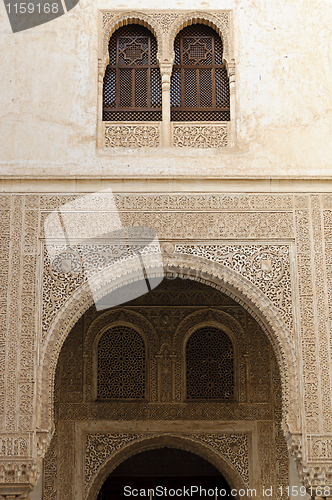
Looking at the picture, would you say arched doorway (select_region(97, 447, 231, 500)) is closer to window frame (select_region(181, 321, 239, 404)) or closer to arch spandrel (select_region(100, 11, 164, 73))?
window frame (select_region(181, 321, 239, 404))

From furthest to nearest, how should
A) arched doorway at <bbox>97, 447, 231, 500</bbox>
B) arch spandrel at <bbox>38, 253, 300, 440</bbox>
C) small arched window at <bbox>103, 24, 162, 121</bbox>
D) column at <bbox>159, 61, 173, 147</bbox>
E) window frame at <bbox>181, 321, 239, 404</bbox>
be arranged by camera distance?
arched doorway at <bbox>97, 447, 231, 500</bbox>, window frame at <bbox>181, 321, 239, 404</bbox>, small arched window at <bbox>103, 24, 162, 121</bbox>, column at <bbox>159, 61, 173, 147</bbox>, arch spandrel at <bbox>38, 253, 300, 440</bbox>

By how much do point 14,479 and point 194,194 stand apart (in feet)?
8.80

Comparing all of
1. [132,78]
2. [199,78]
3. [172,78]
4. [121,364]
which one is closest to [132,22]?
[132,78]

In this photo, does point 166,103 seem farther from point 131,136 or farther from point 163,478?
point 163,478

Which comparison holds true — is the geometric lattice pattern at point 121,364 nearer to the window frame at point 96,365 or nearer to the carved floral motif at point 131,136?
the window frame at point 96,365

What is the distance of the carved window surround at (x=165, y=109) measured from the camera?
6219 millimetres

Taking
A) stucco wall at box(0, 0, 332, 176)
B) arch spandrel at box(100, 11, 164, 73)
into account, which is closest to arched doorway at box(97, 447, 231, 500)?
stucco wall at box(0, 0, 332, 176)

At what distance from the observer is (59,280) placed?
19.0ft

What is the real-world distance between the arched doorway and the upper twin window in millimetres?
4235

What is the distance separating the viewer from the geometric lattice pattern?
740 cm

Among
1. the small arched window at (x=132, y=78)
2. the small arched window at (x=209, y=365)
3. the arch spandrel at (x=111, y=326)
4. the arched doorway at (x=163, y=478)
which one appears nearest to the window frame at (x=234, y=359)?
the small arched window at (x=209, y=365)

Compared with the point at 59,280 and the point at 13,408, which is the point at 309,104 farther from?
the point at 13,408

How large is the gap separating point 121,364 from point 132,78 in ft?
9.68

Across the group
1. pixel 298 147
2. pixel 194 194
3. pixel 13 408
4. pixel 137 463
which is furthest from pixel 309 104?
pixel 137 463
